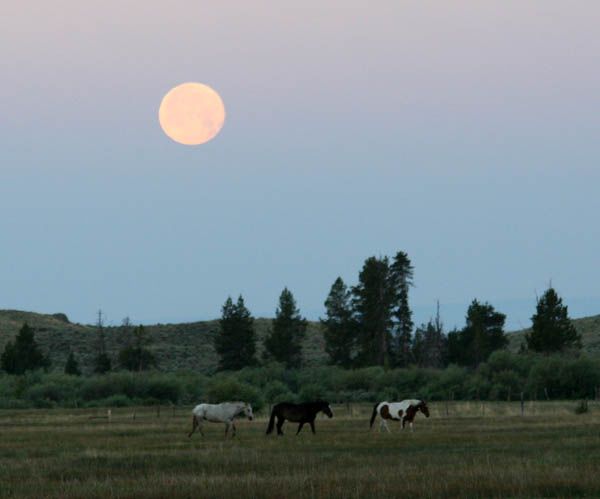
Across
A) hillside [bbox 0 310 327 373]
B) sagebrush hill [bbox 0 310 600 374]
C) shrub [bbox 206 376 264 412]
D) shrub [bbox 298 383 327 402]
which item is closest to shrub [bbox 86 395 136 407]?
shrub [bbox 206 376 264 412]

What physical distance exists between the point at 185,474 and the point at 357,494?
20.2 feet

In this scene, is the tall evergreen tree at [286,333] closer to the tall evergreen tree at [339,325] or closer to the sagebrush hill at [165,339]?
the tall evergreen tree at [339,325]

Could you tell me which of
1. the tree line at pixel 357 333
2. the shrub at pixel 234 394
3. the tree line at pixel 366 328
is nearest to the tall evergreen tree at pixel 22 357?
the tree line at pixel 357 333

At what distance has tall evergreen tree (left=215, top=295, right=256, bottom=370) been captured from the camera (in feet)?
342

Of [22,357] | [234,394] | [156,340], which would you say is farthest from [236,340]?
[156,340]

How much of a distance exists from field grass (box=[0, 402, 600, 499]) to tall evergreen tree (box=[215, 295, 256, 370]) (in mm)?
53145

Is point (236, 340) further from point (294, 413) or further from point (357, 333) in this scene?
point (294, 413)

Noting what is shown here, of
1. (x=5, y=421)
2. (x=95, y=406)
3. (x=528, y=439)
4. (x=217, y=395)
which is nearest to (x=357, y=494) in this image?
(x=528, y=439)

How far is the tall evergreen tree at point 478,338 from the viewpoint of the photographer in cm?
10612

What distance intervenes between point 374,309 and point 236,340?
12.9 metres

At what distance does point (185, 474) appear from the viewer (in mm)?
26984

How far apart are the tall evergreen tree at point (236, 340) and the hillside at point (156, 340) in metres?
23.0

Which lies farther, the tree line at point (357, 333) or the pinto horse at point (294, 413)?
the tree line at point (357, 333)

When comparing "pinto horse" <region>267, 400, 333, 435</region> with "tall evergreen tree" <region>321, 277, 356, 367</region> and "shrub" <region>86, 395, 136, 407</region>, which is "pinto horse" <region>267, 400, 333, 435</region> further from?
"tall evergreen tree" <region>321, 277, 356, 367</region>
